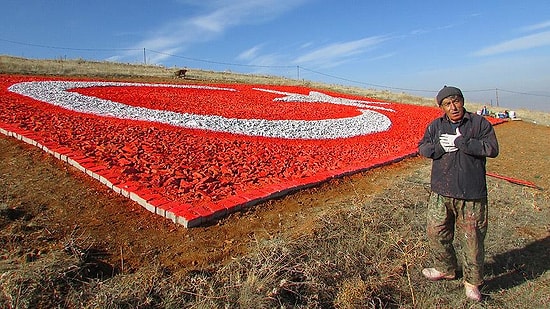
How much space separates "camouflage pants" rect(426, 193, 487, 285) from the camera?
10.9 ft

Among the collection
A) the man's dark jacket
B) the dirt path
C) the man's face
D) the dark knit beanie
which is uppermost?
the dark knit beanie

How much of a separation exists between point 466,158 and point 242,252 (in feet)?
7.28

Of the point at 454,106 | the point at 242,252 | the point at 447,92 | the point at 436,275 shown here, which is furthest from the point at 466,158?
the point at 242,252

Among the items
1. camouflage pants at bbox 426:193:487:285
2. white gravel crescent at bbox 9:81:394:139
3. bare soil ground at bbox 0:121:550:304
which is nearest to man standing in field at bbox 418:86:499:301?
camouflage pants at bbox 426:193:487:285

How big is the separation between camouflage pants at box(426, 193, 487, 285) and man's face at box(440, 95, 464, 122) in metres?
0.74

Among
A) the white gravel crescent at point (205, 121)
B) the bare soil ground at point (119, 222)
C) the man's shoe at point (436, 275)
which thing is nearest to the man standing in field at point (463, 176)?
the man's shoe at point (436, 275)

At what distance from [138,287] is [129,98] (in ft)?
32.4

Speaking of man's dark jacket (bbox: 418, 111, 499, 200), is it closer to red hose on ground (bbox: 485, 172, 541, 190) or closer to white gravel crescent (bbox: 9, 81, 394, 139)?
red hose on ground (bbox: 485, 172, 541, 190)

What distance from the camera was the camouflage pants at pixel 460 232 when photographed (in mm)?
3322

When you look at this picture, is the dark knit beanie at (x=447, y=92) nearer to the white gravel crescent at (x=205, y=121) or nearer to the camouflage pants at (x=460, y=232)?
the camouflage pants at (x=460, y=232)

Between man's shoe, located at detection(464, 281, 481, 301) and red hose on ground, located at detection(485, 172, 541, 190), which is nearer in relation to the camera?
man's shoe, located at detection(464, 281, 481, 301)

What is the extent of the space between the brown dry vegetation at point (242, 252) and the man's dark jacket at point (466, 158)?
87 centimetres

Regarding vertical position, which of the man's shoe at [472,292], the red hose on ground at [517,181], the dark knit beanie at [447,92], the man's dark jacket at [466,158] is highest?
the dark knit beanie at [447,92]

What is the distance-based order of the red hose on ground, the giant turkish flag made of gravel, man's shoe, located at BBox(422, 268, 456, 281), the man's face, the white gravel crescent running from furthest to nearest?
the white gravel crescent < the red hose on ground < the giant turkish flag made of gravel < man's shoe, located at BBox(422, 268, 456, 281) < the man's face
